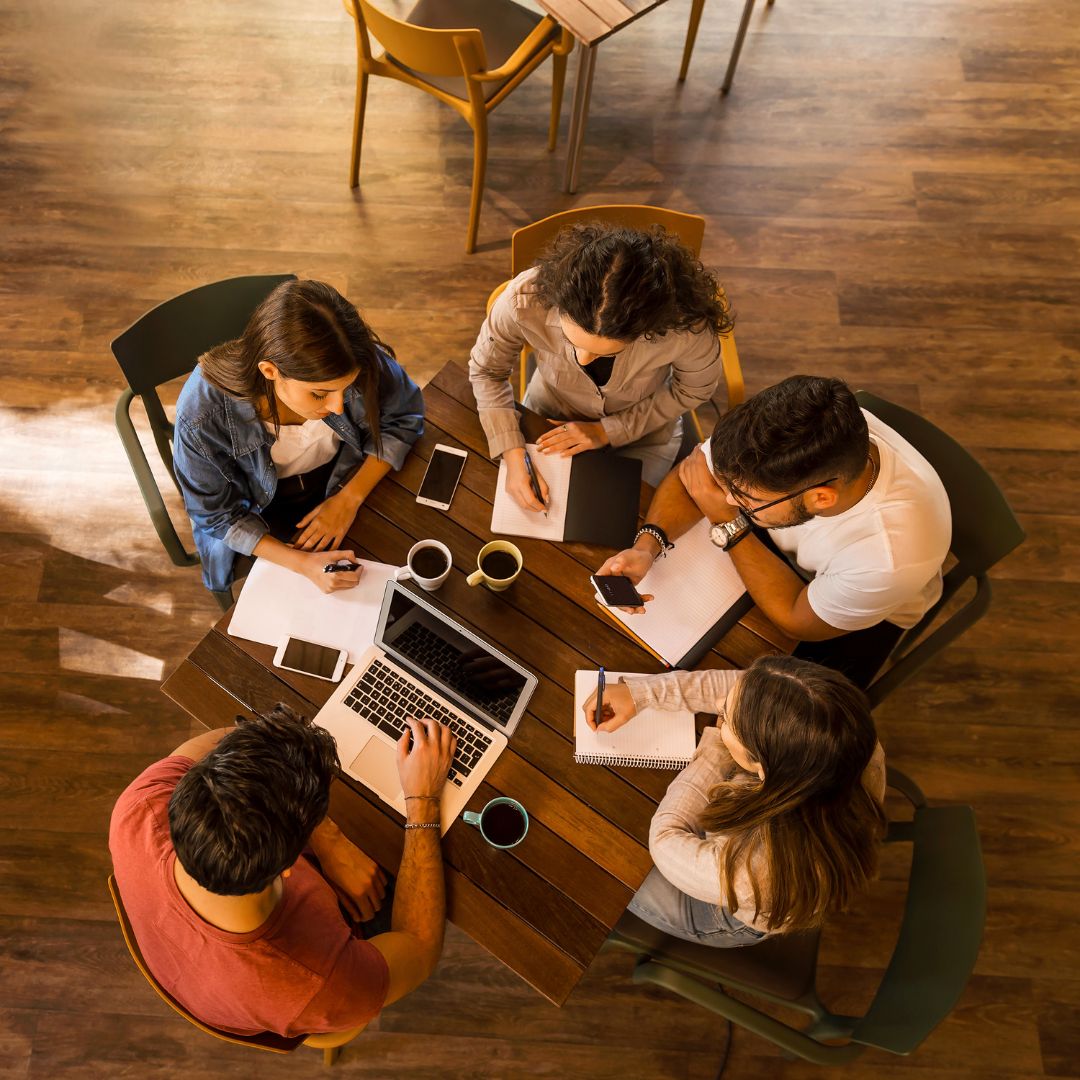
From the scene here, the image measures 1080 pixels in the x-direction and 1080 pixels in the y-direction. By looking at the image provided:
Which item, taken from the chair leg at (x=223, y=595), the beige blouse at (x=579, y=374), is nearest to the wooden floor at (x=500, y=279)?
the chair leg at (x=223, y=595)

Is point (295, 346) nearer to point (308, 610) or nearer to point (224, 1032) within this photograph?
point (308, 610)

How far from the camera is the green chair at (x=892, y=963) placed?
1.62 metres

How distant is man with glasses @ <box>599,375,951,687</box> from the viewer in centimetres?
160

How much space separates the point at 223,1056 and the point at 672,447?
2080mm

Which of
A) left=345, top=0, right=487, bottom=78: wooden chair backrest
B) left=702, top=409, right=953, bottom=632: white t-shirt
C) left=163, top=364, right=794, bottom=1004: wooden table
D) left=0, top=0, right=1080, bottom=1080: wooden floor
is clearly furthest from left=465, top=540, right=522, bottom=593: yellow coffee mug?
left=345, top=0, right=487, bottom=78: wooden chair backrest

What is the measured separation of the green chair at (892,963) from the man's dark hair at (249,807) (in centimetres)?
83

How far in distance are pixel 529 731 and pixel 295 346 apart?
0.92 meters

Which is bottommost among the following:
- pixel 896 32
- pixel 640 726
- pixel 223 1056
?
pixel 223 1056

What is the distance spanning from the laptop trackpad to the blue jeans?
56 cm

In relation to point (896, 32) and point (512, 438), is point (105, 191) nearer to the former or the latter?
point (512, 438)

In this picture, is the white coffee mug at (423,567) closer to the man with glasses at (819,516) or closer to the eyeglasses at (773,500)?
Answer: the man with glasses at (819,516)

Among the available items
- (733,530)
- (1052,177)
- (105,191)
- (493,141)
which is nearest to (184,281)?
(105,191)

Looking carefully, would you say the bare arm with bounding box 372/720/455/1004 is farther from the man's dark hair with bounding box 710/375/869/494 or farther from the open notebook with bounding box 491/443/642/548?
the man's dark hair with bounding box 710/375/869/494

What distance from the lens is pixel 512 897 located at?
1.64 metres
